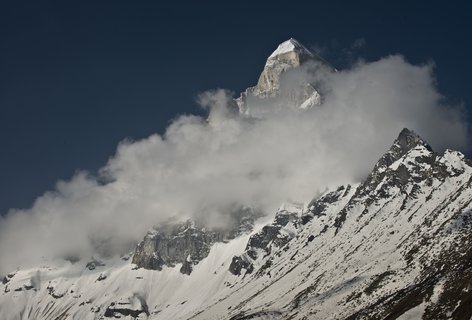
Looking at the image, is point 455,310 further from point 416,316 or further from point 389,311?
point 389,311

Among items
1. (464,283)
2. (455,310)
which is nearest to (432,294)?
(464,283)

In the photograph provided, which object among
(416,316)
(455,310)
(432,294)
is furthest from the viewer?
(432,294)

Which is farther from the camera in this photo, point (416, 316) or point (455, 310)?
point (416, 316)

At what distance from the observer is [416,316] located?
599 feet

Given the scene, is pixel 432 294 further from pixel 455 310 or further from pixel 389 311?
pixel 455 310

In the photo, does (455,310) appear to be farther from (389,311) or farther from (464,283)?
(389,311)

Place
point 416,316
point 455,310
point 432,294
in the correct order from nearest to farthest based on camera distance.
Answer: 1. point 455,310
2. point 416,316
3. point 432,294

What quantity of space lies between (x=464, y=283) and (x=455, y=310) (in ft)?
62.7

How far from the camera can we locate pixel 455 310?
169m

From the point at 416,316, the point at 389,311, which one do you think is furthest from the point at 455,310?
the point at 389,311

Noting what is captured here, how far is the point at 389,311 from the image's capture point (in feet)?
656

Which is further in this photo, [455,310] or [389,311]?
[389,311]

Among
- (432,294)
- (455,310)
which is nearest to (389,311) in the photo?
(432,294)

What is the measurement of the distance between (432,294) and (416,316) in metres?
15.4
